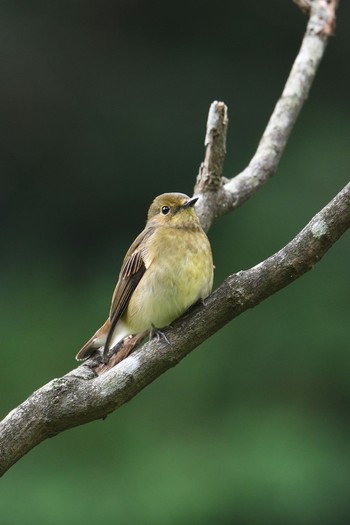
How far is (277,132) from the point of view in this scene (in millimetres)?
5297

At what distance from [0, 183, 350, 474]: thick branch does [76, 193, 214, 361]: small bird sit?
1.37ft

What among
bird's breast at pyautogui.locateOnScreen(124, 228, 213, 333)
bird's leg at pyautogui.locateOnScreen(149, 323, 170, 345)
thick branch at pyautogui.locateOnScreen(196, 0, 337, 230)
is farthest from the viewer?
thick branch at pyautogui.locateOnScreen(196, 0, 337, 230)

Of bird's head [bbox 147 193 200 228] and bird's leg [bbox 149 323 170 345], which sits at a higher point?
bird's head [bbox 147 193 200 228]

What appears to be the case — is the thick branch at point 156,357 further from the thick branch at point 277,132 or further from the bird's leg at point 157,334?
the thick branch at point 277,132

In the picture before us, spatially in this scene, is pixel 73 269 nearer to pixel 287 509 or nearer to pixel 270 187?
pixel 270 187

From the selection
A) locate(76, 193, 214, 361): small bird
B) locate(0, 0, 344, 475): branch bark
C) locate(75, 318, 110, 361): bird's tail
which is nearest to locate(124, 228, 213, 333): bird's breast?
locate(76, 193, 214, 361): small bird

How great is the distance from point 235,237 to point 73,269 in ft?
4.43

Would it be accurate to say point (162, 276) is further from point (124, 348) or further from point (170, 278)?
point (124, 348)

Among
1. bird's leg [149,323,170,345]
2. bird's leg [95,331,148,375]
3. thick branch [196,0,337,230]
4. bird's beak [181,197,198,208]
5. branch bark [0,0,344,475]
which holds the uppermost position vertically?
thick branch [196,0,337,230]

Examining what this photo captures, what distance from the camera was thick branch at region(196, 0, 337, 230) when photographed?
5.01m

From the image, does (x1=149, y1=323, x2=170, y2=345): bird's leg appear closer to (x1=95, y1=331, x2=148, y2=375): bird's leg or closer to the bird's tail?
(x1=95, y1=331, x2=148, y2=375): bird's leg

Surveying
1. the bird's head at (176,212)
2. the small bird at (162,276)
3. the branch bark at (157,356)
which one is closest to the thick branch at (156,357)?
the branch bark at (157,356)

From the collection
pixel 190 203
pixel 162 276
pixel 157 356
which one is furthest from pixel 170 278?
pixel 157 356

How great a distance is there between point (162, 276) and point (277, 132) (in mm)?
1289
